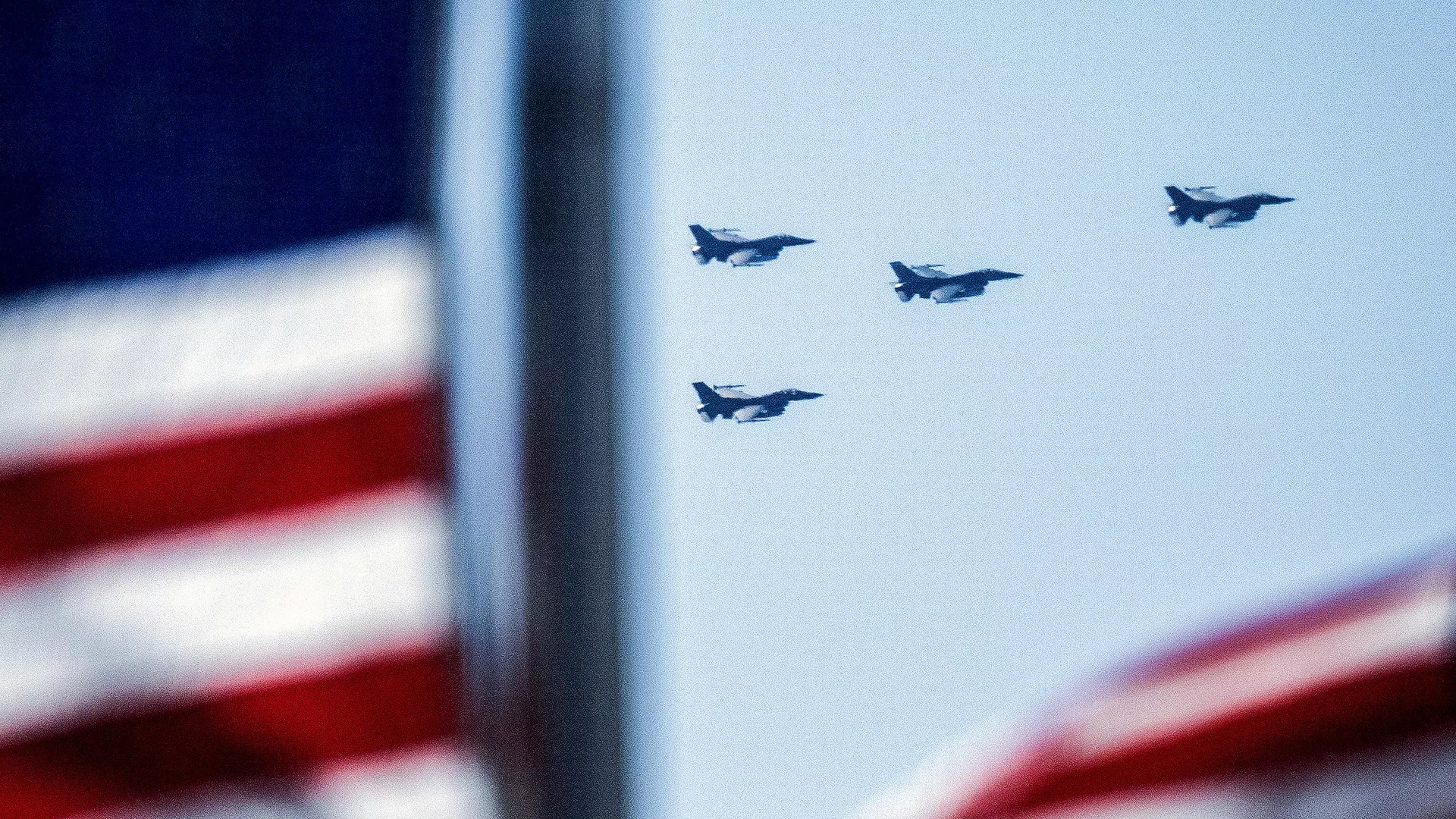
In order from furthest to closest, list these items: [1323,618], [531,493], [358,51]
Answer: [1323,618] < [358,51] < [531,493]

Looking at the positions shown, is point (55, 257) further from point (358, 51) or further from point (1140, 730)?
point (1140, 730)

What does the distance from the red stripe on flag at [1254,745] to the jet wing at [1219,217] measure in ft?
12.8

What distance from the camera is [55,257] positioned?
3.84 ft

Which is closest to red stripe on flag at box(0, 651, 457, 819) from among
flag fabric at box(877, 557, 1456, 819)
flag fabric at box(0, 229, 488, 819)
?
flag fabric at box(0, 229, 488, 819)

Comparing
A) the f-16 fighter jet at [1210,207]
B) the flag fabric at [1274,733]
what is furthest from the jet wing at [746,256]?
the flag fabric at [1274,733]

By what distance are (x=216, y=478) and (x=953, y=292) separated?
162 inches

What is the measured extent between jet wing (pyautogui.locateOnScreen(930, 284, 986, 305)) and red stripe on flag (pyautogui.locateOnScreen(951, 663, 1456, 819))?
3845mm

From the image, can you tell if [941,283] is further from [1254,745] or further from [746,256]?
[1254,745]

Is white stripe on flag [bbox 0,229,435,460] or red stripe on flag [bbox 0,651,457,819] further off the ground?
white stripe on flag [bbox 0,229,435,460]

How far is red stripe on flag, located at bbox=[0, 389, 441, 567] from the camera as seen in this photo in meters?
1.22

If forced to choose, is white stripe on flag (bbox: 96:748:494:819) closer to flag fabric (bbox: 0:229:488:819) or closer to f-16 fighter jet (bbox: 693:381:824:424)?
flag fabric (bbox: 0:229:488:819)

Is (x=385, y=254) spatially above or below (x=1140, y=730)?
above

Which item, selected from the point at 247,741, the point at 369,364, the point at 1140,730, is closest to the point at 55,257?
the point at 369,364

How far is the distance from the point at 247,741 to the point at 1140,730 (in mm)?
699
